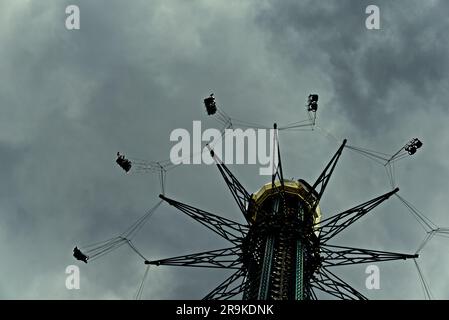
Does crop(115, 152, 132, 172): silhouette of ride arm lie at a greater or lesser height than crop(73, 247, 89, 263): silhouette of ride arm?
greater

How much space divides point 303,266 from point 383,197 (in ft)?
31.7

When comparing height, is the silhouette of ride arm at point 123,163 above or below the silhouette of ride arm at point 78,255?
above

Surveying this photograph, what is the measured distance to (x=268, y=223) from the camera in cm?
6103

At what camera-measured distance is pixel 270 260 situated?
56.3m
